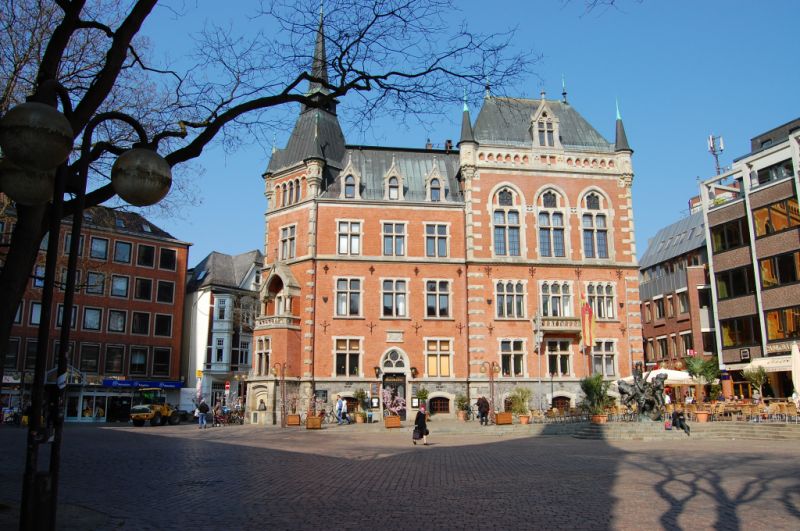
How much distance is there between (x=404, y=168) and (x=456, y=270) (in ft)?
27.7

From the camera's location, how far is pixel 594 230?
4275 centimetres

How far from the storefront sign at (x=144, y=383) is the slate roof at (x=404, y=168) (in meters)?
24.9

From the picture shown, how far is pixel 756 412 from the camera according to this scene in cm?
2916

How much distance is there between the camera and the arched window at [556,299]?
41.5 metres

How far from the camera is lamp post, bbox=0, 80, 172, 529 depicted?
546cm

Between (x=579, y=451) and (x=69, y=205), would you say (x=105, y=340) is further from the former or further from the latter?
(x=69, y=205)

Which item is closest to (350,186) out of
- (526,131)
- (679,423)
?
(526,131)

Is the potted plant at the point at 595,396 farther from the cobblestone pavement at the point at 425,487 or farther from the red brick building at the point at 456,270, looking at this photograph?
the cobblestone pavement at the point at 425,487

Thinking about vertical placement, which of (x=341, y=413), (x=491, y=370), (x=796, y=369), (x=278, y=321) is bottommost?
(x=341, y=413)

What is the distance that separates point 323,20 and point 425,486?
337 inches

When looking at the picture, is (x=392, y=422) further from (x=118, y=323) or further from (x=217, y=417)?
(x=118, y=323)

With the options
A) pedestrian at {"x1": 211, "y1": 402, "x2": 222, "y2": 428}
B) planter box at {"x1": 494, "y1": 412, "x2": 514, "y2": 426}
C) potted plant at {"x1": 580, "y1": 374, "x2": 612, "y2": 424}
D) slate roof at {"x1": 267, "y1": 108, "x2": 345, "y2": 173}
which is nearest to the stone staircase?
potted plant at {"x1": 580, "y1": 374, "x2": 612, "y2": 424}

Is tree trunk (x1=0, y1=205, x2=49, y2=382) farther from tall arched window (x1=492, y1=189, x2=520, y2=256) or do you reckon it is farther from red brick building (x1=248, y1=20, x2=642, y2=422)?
tall arched window (x1=492, y1=189, x2=520, y2=256)

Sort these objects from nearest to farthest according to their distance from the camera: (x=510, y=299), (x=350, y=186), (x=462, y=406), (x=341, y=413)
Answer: (x=341, y=413), (x=462, y=406), (x=510, y=299), (x=350, y=186)
